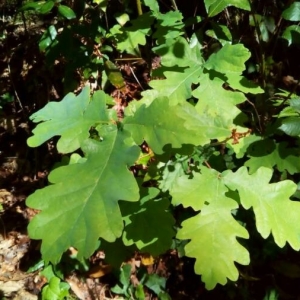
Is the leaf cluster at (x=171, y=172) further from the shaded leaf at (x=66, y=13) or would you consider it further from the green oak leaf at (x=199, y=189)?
the shaded leaf at (x=66, y=13)

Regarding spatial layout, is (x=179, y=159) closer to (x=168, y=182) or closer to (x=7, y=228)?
(x=168, y=182)

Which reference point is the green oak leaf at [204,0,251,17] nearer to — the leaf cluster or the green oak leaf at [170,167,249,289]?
the leaf cluster

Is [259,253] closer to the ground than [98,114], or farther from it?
closer to the ground

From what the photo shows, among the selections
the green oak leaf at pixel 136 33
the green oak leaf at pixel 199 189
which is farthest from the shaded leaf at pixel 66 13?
the green oak leaf at pixel 199 189

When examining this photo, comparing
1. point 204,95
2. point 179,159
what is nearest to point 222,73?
point 204,95

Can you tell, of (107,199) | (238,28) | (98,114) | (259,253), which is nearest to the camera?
(107,199)

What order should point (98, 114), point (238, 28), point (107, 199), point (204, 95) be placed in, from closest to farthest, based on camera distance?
point (107, 199) → point (98, 114) → point (204, 95) → point (238, 28)
